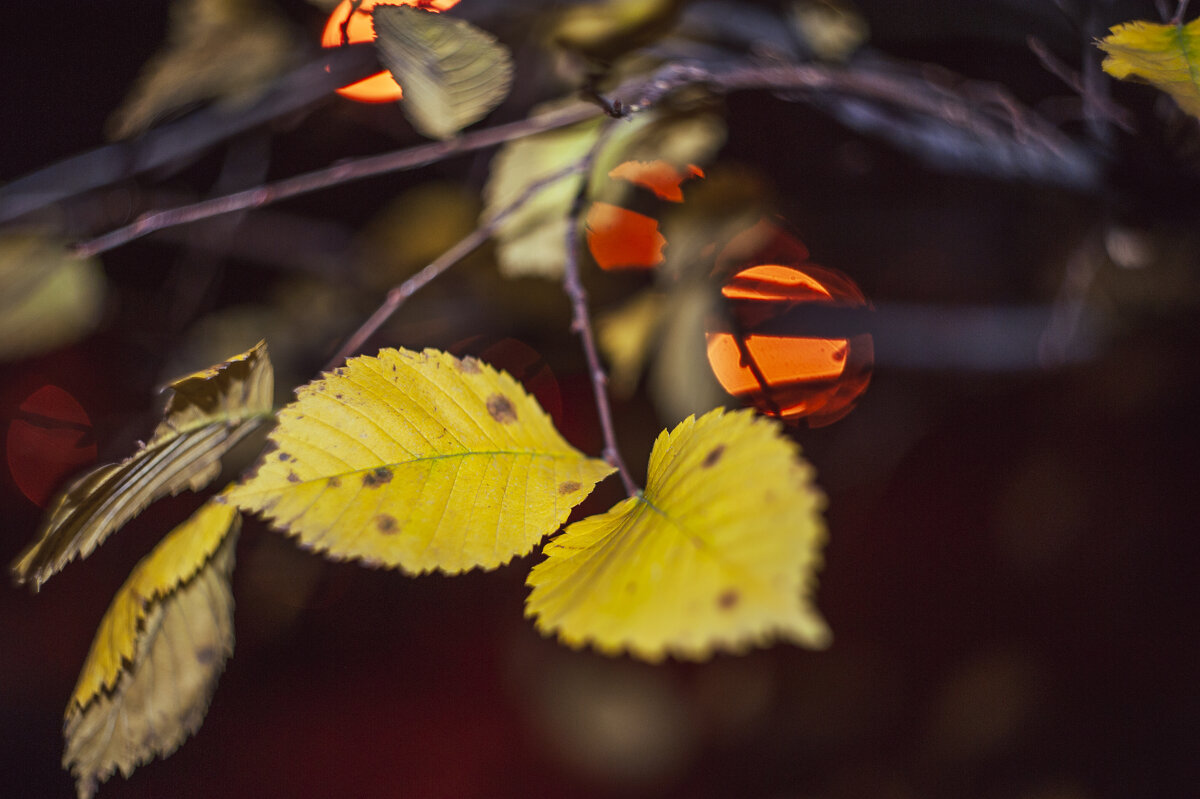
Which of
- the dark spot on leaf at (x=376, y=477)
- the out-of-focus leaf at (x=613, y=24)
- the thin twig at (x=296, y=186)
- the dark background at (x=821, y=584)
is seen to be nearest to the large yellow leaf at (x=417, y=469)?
the dark spot on leaf at (x=376, y=477)

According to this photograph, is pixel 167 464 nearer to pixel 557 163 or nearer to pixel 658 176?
pixel 557 163

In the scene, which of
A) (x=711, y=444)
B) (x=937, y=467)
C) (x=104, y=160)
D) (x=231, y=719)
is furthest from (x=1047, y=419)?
(x=231, y=719)

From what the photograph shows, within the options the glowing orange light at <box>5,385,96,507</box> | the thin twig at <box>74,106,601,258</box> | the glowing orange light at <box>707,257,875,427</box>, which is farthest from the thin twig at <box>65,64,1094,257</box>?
the glowing orange light at <box>5,385,96,507</box>

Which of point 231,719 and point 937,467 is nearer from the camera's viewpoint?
point 231,719

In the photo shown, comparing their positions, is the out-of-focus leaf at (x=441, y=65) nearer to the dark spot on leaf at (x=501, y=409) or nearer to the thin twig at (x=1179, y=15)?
the dark spot on leaf at (x=501, y=409)

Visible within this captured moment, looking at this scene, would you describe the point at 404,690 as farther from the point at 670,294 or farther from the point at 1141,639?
the point at 1141,639

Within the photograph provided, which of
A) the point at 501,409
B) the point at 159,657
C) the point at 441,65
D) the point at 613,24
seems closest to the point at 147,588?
the point at 159,657

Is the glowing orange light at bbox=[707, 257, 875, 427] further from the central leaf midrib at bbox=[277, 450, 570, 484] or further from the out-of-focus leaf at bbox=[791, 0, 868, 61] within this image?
the central leaf midrib at bbox=[277, 450, 570, 484]
